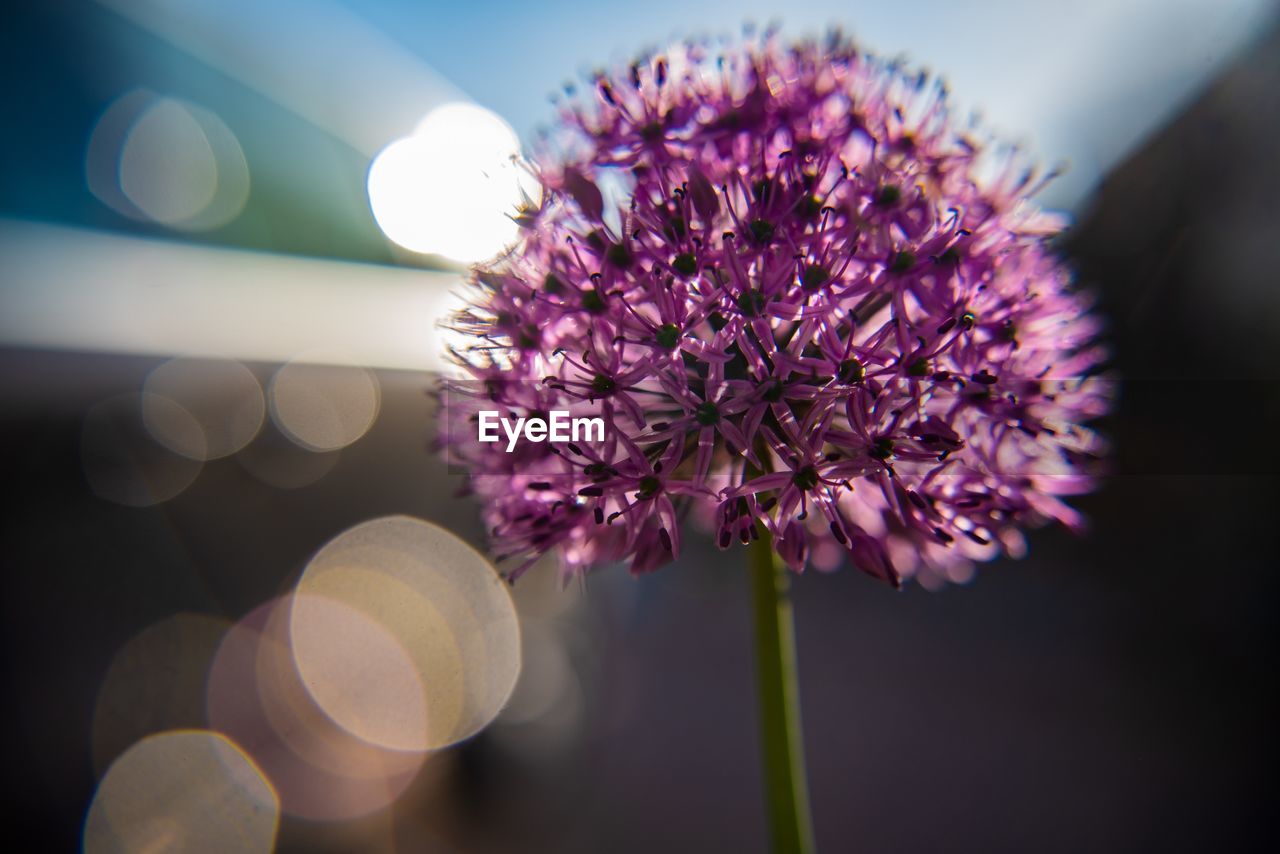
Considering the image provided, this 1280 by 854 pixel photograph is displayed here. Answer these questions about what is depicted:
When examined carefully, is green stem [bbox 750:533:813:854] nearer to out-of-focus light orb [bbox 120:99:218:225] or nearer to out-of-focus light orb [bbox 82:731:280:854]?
out-of-focus light orb [bbox 82:731:280:854]

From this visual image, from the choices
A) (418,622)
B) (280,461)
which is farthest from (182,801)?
(280,461)

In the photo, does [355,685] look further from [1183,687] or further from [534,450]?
[1183,687]

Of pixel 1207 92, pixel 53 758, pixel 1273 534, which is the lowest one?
pixel 53 758

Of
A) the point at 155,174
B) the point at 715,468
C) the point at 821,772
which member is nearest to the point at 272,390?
the point at 155,174

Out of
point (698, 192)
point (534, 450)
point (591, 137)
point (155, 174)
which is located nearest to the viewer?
point (698, 192)

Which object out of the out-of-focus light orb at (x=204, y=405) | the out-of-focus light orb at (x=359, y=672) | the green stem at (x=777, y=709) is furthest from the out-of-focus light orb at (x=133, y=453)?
the green stem at (x=777, y=709)

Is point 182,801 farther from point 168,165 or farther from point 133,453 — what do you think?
point 168,165

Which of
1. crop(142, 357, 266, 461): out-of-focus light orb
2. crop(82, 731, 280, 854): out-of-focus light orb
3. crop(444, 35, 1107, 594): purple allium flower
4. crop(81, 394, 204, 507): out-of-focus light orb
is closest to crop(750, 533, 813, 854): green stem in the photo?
crop(444, 35, 1107, 594): purple allium flower
